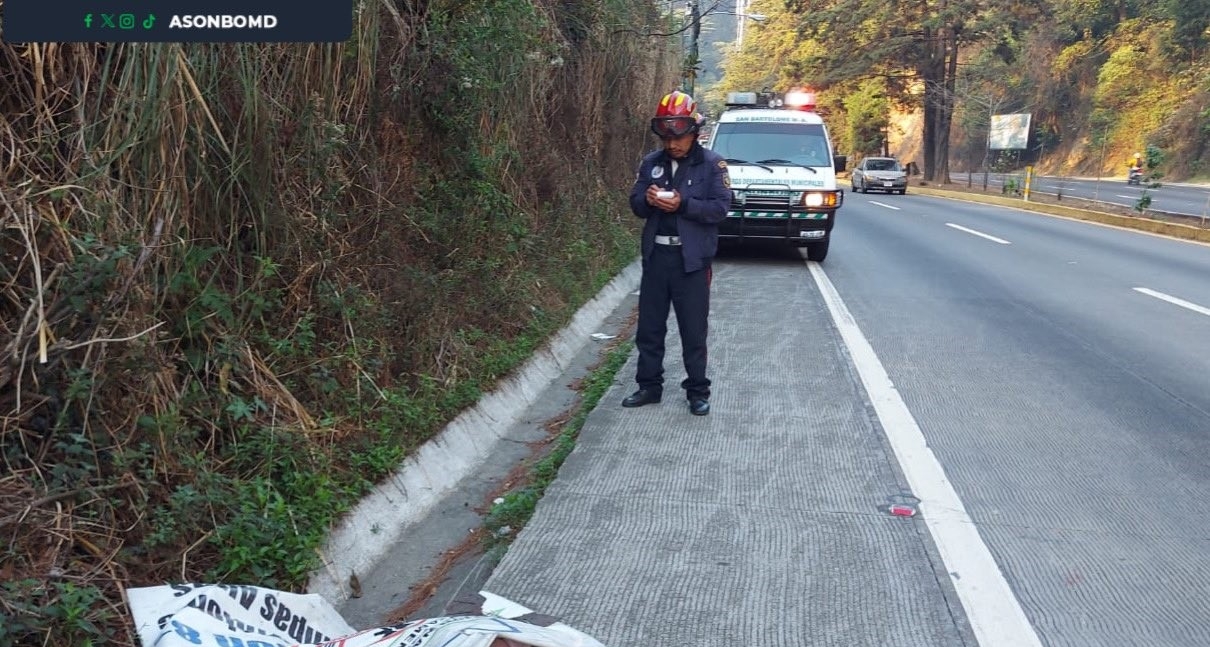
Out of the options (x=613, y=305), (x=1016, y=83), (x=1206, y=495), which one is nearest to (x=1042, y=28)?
(x=1016, y=83)

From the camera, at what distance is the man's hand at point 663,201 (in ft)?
19.2

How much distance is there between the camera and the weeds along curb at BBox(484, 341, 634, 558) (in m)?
4.45

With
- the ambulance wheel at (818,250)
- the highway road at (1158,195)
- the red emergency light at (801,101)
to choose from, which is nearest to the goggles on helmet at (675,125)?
the ambulance wheel at (818,250)

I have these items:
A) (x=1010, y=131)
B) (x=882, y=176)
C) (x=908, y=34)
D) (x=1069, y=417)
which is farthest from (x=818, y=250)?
(x=1010, y=131)

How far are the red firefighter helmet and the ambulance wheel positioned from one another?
8.10 meters

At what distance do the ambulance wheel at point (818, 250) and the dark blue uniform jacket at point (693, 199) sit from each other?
7.91 metres

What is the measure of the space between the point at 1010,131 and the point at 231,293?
48.8m

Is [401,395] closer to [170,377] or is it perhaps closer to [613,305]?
[170,377]

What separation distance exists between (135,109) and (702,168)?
3.24 m

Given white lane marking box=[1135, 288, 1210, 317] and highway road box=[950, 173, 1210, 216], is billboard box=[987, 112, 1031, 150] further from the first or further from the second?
white lane marking box=[1135, 288, 1210, 317]

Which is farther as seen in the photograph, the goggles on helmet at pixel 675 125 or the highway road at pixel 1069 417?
the goggles on helmet at pixel 675 125

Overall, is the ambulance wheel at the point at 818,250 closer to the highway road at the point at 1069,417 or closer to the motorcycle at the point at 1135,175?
the highway road at the point at 1069,417

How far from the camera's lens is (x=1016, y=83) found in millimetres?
62719

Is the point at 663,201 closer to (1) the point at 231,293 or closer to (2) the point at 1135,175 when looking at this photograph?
(1) the point at 231,293
